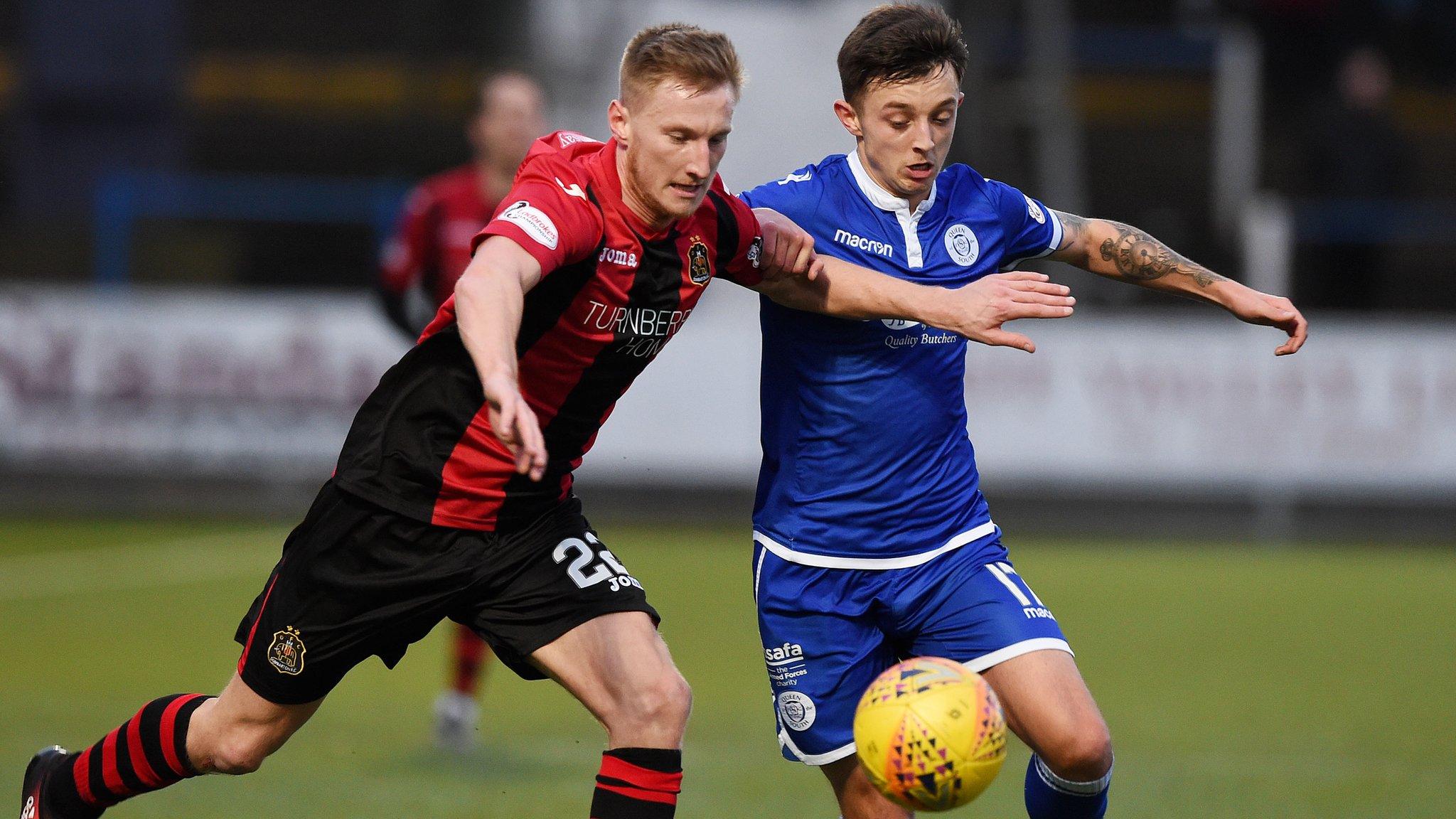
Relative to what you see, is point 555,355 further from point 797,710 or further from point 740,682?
point 740,682

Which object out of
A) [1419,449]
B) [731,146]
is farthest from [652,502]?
[1419,449]

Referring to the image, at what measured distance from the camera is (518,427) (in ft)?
12.1

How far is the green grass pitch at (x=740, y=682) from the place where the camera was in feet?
21.5

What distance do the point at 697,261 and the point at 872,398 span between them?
680 millimetres

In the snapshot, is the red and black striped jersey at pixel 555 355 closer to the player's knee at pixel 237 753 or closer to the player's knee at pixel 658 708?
the player's knee at pixel 658 708

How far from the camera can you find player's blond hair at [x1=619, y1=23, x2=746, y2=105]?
171 inches

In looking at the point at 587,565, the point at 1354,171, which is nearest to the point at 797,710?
the point at 587,565

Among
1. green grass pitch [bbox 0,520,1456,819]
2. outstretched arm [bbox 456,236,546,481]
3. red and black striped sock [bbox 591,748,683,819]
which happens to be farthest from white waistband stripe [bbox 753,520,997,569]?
green grass pitch [bbox 0,520,1456,819]

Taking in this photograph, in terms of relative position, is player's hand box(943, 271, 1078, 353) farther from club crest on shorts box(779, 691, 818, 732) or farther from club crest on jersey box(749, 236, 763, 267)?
club crest on shorts box(779, 691, 818, 732)

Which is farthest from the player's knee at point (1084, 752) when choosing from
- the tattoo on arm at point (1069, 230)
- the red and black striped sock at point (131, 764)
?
the red and black striped sock at point (131, 764)

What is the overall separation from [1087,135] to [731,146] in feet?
20.3

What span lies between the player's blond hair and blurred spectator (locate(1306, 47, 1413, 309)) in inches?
503

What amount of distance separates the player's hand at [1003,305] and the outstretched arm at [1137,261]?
558 mm

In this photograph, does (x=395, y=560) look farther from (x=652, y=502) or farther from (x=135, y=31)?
(x=135, y=31)
